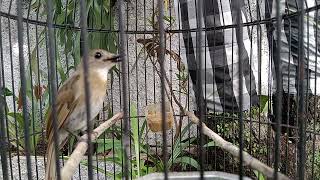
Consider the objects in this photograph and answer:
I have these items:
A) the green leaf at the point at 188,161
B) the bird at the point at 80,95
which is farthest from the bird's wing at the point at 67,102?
the green leaf at the point at 188,161

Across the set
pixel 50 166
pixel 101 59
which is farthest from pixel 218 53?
pixel 50 166

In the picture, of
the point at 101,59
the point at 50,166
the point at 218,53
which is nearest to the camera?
the point at 50,166

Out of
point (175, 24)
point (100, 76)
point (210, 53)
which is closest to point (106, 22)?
point (175, 24)

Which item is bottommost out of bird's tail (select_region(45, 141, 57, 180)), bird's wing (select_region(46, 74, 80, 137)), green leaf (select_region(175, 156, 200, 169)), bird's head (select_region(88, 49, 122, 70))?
green leaf (select_region(175, 156, 200, 169))

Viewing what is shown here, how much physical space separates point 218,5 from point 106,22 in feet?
2.10

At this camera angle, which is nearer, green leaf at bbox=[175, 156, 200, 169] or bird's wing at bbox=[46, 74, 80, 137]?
bird's wing at bbox=[46, 74, 80, 137]

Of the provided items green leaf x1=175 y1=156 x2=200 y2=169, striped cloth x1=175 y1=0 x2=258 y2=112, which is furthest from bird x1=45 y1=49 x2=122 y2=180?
green leaf x1=175 y1=156 x2=200 y2=169

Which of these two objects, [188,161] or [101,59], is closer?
[101,59]

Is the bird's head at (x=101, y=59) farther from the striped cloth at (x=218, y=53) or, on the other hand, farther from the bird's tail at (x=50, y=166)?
the striped cloth at (x=218, y=53)

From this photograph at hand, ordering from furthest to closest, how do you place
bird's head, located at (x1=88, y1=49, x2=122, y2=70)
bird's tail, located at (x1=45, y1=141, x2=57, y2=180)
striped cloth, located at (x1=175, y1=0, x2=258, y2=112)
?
striped cloth, located at (x1=175, y1=0, x2=258, y2=112)
bird's head, located at (x1=88, y1=49, x2=122, y2=70)
bird's tail, located at (x1=45, y1=141, x2=57, y2=180)

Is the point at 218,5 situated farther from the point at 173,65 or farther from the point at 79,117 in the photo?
the point at 79,117

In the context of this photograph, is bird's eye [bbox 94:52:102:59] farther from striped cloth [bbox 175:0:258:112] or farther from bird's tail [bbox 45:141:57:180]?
striped cloth [bbox 175:0:258:112]

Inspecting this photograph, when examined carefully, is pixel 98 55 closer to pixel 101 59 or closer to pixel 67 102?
pixel 101 59

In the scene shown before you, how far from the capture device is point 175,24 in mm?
2537
